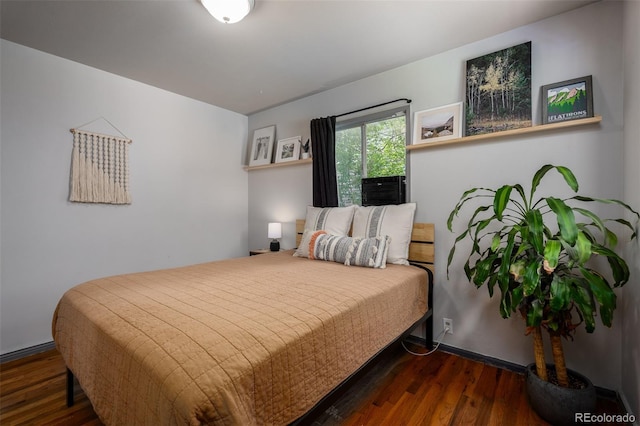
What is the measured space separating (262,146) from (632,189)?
338 centimetres

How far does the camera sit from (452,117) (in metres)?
2.26

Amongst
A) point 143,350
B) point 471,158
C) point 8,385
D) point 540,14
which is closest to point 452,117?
point 471,158

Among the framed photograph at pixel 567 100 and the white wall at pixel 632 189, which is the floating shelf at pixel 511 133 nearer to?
the framed photograph at pixel 567 100

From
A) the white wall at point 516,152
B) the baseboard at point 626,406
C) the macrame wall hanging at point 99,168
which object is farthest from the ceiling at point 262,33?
the baseboard at point 626,406

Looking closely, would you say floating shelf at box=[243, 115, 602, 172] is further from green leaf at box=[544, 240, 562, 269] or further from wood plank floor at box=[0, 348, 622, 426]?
wood plank floor at box=[0, 348, 622, 426]

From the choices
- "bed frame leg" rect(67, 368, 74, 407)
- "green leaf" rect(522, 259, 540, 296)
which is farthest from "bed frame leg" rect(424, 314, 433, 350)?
"bed frame leg" rect(67, 368, 74, 407)

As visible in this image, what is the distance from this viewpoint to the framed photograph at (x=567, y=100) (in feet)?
5.78

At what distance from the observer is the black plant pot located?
4.66 feet

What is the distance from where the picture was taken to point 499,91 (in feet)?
6.75

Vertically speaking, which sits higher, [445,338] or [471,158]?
[471,158]

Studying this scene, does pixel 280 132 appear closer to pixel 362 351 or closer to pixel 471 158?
pixel 471 158

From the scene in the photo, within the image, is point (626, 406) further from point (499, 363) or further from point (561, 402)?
point (499, 363)

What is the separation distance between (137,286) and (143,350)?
0.80 metres

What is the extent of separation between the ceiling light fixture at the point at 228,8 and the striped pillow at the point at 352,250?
1699 mm
